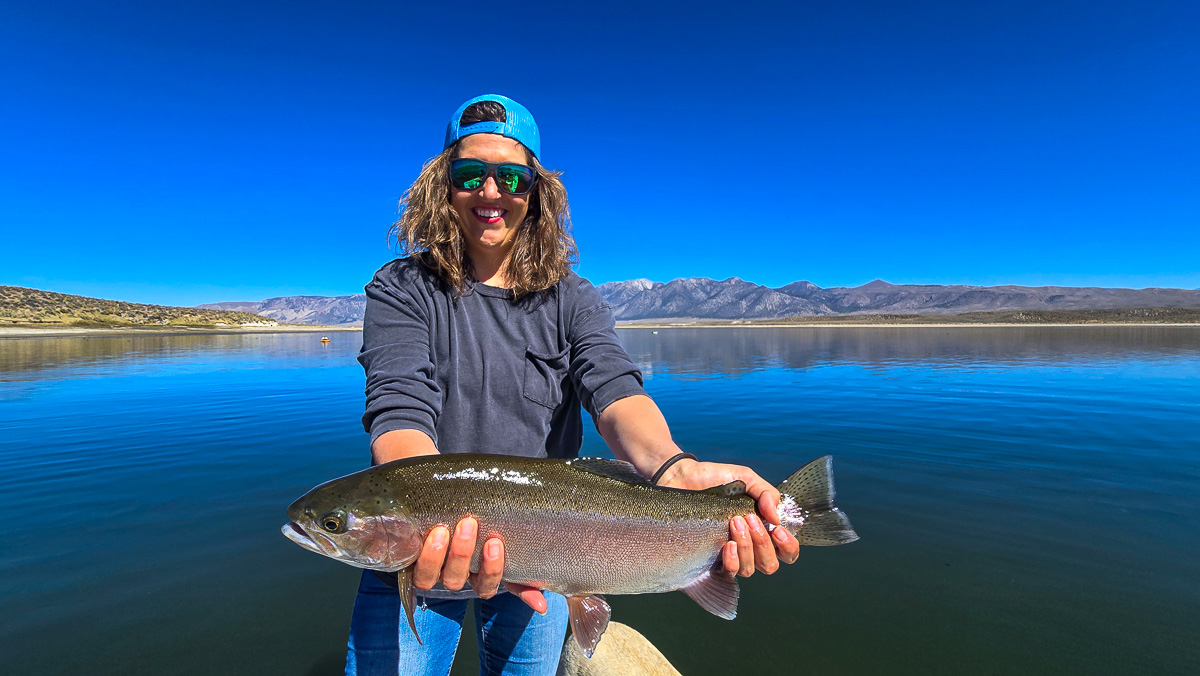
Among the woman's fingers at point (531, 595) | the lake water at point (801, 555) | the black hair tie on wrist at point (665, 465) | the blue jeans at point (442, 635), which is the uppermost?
the black hair tie on wrist at point (665, 465)

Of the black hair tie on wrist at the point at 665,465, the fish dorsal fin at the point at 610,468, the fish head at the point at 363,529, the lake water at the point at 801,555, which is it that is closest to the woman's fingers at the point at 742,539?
the black hair tie on wrist at the point at 665,465

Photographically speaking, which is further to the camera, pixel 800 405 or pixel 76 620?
pixel 800 405

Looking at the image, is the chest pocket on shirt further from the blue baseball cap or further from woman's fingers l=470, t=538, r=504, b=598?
the blue baseball cap

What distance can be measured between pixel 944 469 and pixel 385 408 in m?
11.0

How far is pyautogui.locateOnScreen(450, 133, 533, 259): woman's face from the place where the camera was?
3.13 metres

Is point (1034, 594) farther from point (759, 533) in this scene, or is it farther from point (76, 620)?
point (76, 620)

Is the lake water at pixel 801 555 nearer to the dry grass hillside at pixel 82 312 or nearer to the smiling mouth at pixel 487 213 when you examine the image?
the smiling mouth at pixel 487 213

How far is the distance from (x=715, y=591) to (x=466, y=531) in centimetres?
148

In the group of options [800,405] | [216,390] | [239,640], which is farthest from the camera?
[216,390]

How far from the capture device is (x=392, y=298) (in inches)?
115

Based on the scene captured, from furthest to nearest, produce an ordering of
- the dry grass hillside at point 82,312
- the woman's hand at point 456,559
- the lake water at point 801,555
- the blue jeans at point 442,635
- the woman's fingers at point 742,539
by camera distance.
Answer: the dry grass hillside at point 82,312
the lake water at point 801,555
the woman's fingers at point 742,539
the blue jeans at point 442,635
the woman's hand at point 456,559

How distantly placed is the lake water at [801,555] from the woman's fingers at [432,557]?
3294 millimetres

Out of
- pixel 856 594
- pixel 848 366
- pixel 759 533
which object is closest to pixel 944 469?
pixel 856 594

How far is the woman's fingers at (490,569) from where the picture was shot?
8.27 feet
